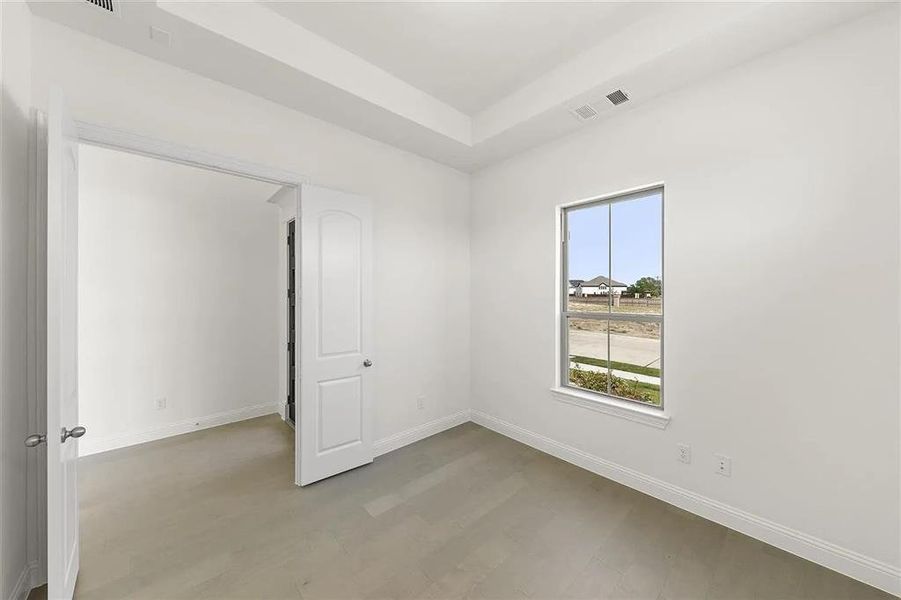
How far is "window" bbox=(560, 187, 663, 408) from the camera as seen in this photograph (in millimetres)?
2717

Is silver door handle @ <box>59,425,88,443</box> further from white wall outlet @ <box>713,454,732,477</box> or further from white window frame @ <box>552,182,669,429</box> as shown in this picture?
white wall outlet @ <box>713,454,732,477</box>

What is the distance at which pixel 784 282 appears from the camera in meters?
2.05

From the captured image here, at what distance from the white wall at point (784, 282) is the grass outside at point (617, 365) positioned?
23 cm

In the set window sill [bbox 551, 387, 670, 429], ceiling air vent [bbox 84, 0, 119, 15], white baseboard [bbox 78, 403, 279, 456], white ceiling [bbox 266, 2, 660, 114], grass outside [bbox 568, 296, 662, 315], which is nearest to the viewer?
ceiling air vent [bbox 84, 0, 119, 15]

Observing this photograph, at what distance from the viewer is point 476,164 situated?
379cm

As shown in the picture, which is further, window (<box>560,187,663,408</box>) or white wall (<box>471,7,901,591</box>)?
window (<box>560,187,663,408</box>)

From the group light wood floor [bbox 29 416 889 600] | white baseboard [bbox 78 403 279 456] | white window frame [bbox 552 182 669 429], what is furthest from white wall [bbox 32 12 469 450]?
white baseboard [bbox 78 403 279 456]

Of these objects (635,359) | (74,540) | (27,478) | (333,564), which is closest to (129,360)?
(27,478)

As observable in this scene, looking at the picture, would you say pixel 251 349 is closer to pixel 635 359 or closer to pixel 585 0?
pixel 635 359

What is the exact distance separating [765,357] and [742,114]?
4.83 feet

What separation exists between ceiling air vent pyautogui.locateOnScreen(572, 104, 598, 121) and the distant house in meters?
1.25

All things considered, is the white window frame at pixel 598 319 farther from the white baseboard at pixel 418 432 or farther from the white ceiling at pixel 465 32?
the white baseboard at pixel 418 432

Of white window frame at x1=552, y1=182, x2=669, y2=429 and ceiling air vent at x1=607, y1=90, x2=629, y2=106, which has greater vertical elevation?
ceiling air vent at x1=607, y1=90, x2=629, y2=106

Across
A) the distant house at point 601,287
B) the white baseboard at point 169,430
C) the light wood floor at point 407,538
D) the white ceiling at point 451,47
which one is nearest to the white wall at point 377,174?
the white ceiling at point 451,47
